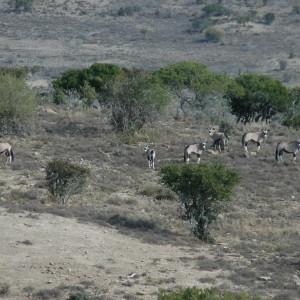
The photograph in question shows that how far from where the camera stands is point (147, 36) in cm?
9344

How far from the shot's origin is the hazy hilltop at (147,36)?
79.0 meters

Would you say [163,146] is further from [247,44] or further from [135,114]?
[247,44]

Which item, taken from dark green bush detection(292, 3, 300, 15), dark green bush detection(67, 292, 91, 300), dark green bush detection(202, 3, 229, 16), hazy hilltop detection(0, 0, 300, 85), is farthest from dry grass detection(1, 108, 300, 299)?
dark green bush detection(292, 3, 300, 15)

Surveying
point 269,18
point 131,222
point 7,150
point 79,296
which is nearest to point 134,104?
point 7,150

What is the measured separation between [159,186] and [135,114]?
10.1 metres

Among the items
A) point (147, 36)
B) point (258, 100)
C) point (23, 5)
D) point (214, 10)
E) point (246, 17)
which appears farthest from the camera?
point (214, 10)

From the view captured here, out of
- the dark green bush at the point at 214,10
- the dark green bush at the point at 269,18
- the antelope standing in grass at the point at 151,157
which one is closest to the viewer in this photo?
the antelope standing in grass at the point at 151,157

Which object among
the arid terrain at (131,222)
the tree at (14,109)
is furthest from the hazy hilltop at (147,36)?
the tree at (14,109)

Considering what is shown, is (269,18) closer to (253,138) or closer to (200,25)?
(200,25)

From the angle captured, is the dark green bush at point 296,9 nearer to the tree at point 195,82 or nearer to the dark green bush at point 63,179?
the tree at point 195,82

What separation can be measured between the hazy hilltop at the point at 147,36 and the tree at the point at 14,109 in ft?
117

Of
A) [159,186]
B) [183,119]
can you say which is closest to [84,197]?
[159,186]

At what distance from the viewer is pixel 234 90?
44000mm

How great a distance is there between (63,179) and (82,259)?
5.79 metres
